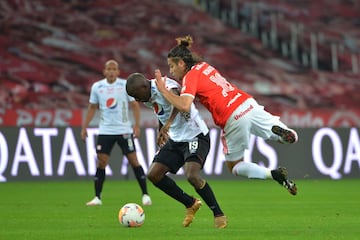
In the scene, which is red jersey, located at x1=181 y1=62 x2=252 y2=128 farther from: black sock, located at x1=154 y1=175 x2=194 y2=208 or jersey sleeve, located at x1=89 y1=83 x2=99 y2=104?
jersey sleeve, located at x1=89 y1=83 x2=99 y2=104

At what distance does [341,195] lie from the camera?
15.1 metres

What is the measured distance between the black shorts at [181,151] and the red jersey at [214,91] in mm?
276

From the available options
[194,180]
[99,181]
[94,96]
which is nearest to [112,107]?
[94,96]

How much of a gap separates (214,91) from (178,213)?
2.70 meters

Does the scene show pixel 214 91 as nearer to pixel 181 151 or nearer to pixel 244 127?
pixel 244 127

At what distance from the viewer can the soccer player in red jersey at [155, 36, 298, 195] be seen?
30.1ft

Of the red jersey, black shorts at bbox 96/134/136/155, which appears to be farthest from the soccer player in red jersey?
black shorts at bbox 96/134/136/155

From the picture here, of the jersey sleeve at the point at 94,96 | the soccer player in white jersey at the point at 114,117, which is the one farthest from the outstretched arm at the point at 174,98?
the jersey sleeve at the point at 94,96

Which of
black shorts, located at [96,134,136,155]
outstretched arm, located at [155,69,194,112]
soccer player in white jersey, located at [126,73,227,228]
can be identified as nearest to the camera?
outstretched arm, located at [155,69,194,112]

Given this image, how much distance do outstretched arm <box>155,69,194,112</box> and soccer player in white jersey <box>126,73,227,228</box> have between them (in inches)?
12.1

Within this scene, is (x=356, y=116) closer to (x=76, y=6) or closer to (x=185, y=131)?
(x=76, y=6)

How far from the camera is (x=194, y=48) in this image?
3012 centimetres

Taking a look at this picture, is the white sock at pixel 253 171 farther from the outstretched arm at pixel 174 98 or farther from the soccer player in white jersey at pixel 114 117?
the soccer player in white jersey at pixel 114 117

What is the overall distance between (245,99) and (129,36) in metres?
21.0
